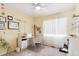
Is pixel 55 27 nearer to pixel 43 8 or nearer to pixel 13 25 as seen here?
pixel 43 8

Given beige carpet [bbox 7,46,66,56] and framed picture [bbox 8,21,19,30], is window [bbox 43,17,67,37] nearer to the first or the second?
beige carpet [bbox 7,46,66,56]

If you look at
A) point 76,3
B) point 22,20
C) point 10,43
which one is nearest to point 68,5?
point 76,3

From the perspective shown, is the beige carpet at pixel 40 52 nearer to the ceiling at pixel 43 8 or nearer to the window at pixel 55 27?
the window at pixel 55 27

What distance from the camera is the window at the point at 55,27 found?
4.23 feet

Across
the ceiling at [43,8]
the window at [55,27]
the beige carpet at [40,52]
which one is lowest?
the beige carpet at [40,52]

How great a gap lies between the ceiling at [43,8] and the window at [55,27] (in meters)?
0.13

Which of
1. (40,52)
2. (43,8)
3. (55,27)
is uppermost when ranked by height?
(43,8)

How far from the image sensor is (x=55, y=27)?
51.8 inches

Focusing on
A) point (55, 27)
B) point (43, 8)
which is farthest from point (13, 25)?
point (55, 27)

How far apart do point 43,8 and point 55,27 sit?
321 millimetres

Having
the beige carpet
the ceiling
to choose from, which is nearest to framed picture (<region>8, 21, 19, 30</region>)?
the ceiling

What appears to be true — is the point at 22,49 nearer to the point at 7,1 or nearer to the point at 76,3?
the point at 7,1

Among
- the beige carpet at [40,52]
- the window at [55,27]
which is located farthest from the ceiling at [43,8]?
the beige carpet at [40,52]

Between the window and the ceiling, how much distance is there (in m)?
0.13
